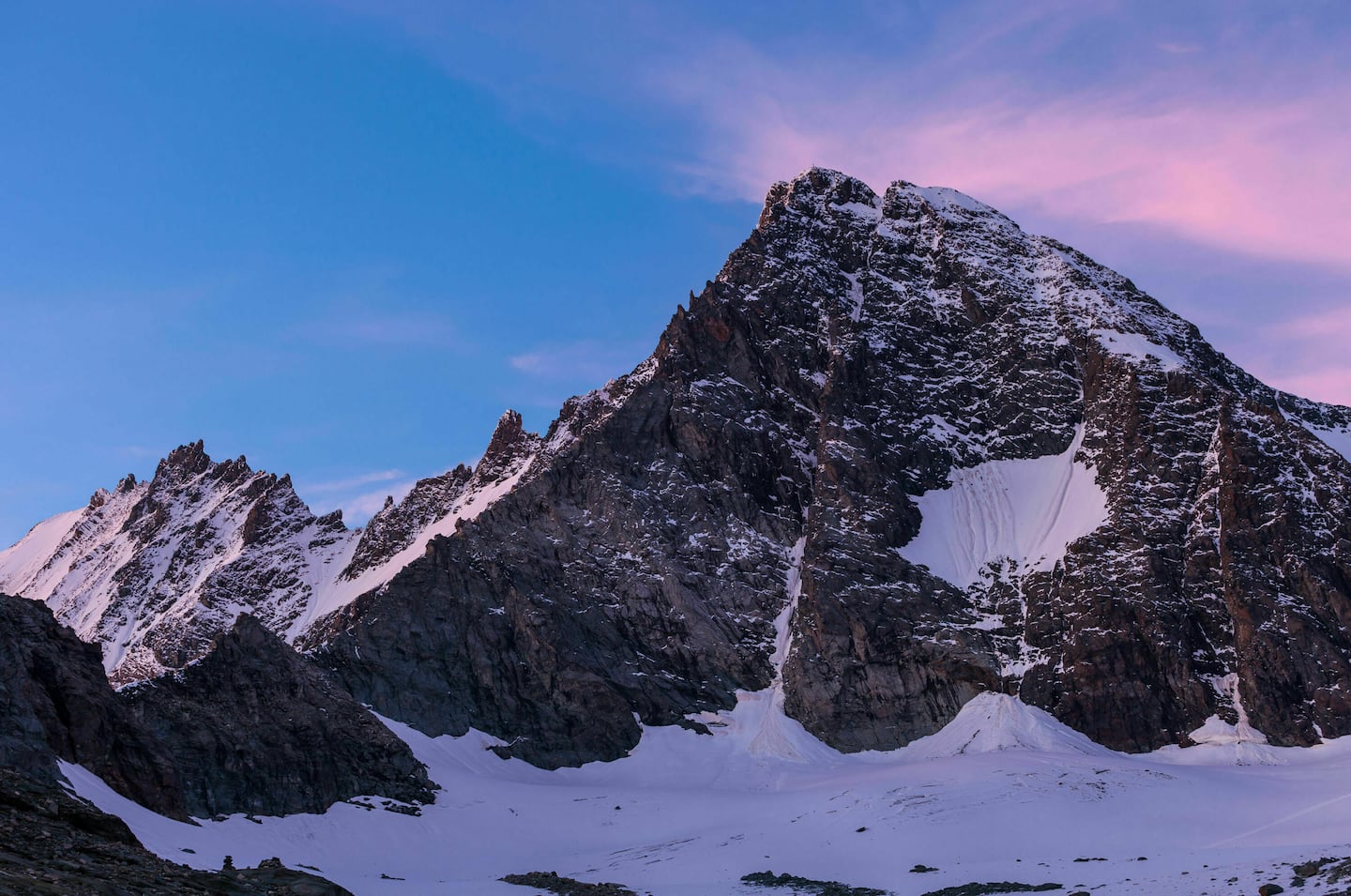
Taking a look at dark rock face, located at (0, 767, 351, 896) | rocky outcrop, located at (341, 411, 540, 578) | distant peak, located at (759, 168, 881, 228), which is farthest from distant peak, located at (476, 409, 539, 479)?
dark rock face, located at (0, 767, 351, 896)

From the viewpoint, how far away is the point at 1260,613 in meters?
130

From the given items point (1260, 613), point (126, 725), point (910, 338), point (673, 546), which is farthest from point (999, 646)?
point (126, 725)

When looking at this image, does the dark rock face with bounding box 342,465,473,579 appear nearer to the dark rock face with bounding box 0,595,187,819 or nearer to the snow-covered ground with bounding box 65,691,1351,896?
the snow-covered ground with bounding box 65,691,1351,896

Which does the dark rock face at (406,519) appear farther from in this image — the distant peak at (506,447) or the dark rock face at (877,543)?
the dark rock face at (877,543)

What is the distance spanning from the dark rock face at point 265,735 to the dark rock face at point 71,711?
10.5 metres

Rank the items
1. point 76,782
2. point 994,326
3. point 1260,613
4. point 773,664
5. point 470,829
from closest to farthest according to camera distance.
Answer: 1. point 76,782
2. point 470,829
3. point 1260,613
4. point 773,664
5. point 994,326

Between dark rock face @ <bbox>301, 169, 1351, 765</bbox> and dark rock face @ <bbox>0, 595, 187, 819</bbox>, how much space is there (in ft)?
152

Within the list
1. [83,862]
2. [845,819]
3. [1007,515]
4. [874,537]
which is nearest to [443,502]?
[874,537]

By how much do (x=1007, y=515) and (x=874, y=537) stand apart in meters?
15.8

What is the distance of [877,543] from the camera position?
146750mm

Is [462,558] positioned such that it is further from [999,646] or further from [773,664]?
[999,646]

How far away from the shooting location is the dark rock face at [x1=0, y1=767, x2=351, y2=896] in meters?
32.6

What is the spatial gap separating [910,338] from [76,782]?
117337 millimetres

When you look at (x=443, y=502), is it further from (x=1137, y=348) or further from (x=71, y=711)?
(x=71, y=711)
